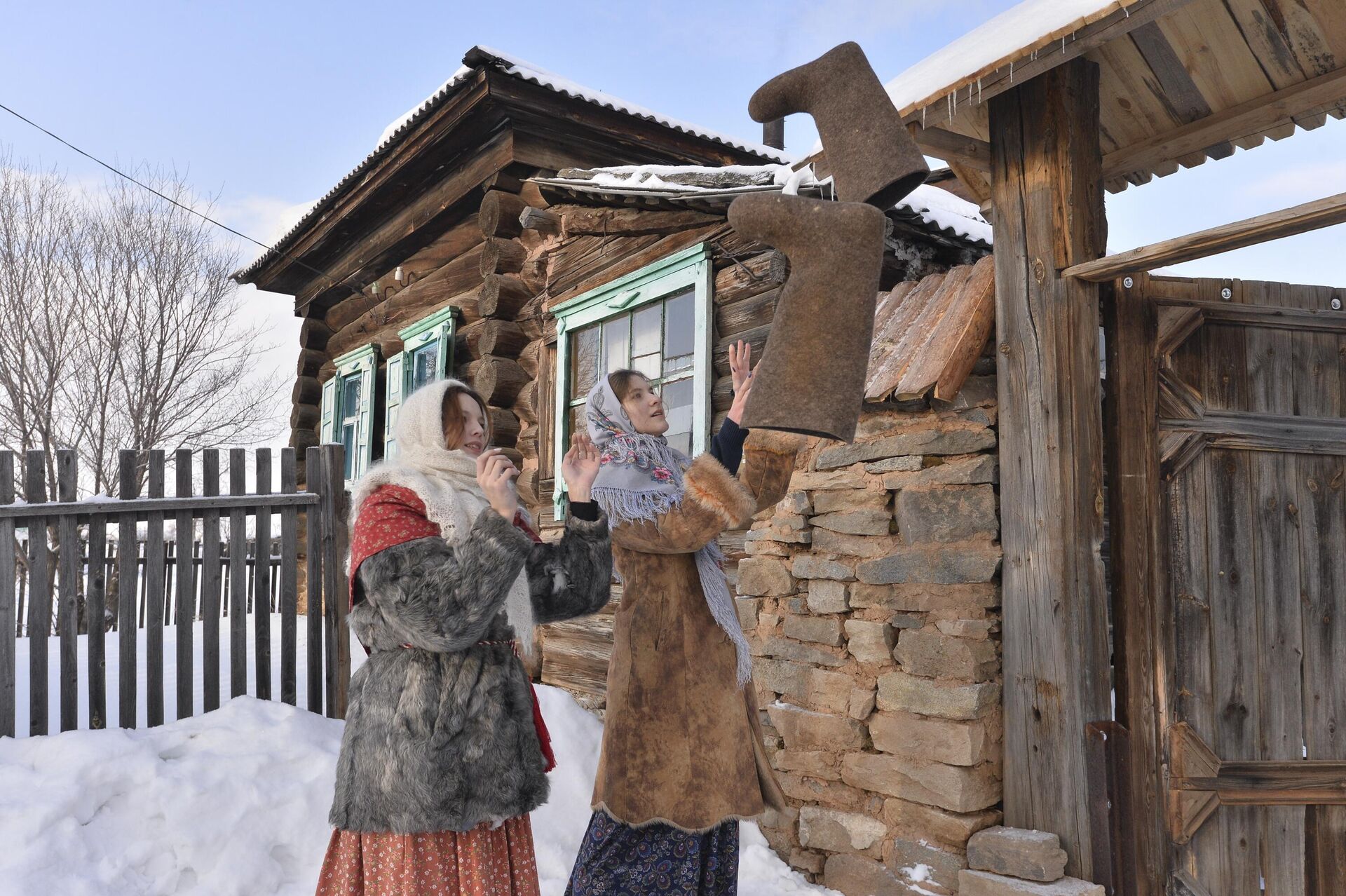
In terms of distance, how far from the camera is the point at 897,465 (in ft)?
11.8

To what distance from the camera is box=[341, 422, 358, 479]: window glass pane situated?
918 centimetres

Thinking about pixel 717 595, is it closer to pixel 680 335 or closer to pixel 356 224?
pixel 680 335

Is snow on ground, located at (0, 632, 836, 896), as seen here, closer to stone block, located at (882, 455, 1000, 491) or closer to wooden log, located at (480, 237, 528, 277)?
stone block, located at (882, 455, 1000, 491)

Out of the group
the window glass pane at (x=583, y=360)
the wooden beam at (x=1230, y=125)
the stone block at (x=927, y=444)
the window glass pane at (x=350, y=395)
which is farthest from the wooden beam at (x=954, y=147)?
the window glass pane at (x=350, y=395)

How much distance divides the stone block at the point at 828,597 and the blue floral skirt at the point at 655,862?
1.19m

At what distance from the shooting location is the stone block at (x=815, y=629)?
375 cm

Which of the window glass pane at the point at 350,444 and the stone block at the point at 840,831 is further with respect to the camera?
the window glass pane at the point at 350,444

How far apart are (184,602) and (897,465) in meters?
3.19

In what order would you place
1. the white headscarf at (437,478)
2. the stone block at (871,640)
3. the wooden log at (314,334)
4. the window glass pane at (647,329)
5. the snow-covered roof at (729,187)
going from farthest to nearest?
the wooden log at (314,334) → the window glass pane at (647,329) → the snow-covered roof at (729,187) → the stone block at (871,640) → the white headscarf at (437,478)

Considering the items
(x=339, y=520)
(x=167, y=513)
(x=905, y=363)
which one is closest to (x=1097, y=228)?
(x=905, y=363)

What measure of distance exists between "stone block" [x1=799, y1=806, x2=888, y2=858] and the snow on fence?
93.0 inches

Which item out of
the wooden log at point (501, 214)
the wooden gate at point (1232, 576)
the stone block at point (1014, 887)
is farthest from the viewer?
the wooden log at point (501, 214)

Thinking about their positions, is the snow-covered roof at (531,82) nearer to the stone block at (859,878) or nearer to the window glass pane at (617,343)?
the window glass pane at (617,343)

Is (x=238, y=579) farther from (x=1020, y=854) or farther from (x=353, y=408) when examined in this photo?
(x=353, y=408)
